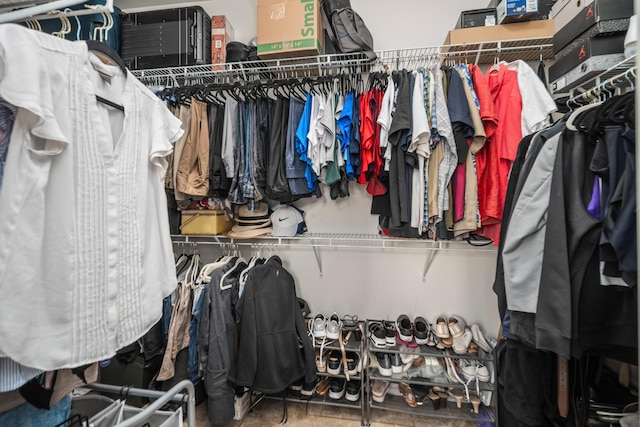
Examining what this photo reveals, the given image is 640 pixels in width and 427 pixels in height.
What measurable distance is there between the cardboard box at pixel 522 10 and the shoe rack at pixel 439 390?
1.90 metres

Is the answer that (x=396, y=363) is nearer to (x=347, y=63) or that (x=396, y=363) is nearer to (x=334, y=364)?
(x=334, y=364)

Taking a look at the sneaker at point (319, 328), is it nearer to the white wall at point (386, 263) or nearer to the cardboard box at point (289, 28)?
the white wall at point (386, 263)

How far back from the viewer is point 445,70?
153cm

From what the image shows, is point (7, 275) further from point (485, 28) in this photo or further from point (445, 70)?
point (485, 28)

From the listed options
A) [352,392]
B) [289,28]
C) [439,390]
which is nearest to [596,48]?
[289,28]

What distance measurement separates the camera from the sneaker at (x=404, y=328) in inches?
68.1

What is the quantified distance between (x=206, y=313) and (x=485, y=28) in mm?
2280

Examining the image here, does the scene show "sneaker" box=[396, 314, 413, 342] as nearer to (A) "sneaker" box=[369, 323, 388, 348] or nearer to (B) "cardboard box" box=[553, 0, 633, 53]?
(A) "sneaker" box=[369, 323, 388, 348]

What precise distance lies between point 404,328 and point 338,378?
575mm

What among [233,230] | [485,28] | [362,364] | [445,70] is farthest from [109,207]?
[485,28]

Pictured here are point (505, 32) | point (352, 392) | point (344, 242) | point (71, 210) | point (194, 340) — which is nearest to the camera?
point (71, 210)

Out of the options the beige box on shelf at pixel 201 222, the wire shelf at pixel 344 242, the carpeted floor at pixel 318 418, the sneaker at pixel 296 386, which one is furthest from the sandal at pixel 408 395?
the beige box on shelf at pixel 201 222

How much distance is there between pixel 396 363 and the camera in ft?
5.59

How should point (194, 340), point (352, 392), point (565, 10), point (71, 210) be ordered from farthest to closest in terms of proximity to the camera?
point (352, 392) < point (194, 340) < point (565, 10) < point (71, 210)
